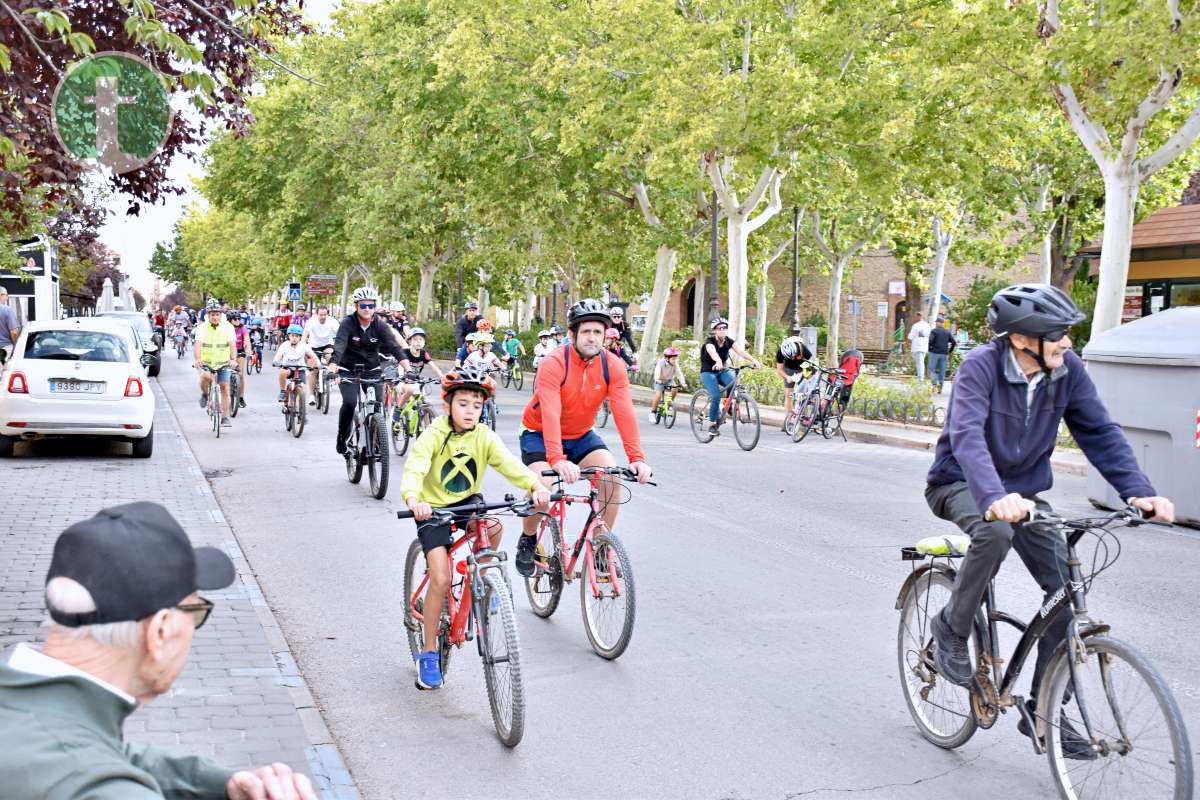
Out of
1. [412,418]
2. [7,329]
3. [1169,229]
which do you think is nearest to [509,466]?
[412,418]

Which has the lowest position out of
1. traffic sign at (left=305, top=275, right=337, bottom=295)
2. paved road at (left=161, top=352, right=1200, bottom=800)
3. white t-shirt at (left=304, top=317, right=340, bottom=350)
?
paved road at (left=161, top=352, right=1200, bottom=800)

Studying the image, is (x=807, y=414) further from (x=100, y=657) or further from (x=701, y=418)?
(x=100, y=657)

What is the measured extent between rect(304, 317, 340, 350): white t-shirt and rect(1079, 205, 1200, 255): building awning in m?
21.2

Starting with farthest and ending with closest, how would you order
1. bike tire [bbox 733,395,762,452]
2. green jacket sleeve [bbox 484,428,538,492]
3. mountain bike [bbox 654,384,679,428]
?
mountain bike [bbox 654,384,679,428]
bike tire [bbox 733,395,762,452]
green jacket sleeve [bbox 484,428,538,492]

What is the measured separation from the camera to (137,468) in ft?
45.8

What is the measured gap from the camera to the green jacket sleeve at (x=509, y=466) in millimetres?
5695

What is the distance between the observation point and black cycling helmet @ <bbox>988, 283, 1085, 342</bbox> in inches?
171

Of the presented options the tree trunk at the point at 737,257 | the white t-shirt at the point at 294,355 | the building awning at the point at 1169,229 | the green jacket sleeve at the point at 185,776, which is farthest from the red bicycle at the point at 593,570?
the building awning at the point at 1169,229

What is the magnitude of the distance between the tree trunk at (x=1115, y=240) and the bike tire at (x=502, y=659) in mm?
13418

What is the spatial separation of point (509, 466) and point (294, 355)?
12.9 metres

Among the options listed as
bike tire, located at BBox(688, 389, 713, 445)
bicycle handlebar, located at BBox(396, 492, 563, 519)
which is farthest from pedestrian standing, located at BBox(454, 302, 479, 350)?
bicycle handlebar, located at BBox(396, 492, 563, 519)

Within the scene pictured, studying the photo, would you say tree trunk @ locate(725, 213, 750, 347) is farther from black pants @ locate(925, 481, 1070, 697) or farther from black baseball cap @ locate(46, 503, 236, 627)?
black baseball cap @ locate(46, 503, 236, 627)

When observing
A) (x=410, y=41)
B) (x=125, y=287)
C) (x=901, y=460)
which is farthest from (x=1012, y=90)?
(x=125, y=287)

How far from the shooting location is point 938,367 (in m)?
31.7
